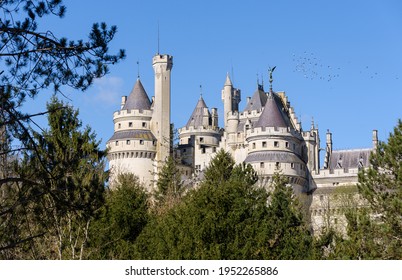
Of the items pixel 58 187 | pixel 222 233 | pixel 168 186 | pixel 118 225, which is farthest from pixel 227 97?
pixel 58 187

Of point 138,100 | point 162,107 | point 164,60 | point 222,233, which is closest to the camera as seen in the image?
point 222,233

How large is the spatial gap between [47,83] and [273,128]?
57.0 meters

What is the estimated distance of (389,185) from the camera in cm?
3478

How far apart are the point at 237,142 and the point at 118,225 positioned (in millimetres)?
44478

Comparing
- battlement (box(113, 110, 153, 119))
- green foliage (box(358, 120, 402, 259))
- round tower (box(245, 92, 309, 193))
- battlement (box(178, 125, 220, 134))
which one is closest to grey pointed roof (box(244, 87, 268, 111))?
battlement (box(178, 125, 220, 134))

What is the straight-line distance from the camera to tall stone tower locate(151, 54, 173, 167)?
267 ft

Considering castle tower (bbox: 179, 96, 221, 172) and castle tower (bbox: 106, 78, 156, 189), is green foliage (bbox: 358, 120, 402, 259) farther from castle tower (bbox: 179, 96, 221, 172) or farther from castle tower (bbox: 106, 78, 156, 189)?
castle tower (bbox: 179, 96, 221, 172)

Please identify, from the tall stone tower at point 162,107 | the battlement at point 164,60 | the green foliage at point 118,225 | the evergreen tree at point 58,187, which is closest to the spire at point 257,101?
the tall stone tower at point 162,107

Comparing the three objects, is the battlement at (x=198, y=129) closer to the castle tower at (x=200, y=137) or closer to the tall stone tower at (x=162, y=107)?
the castle tower at (x=200, y=137)

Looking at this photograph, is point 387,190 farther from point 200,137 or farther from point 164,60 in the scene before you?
point 200,137

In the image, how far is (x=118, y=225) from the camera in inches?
1492
